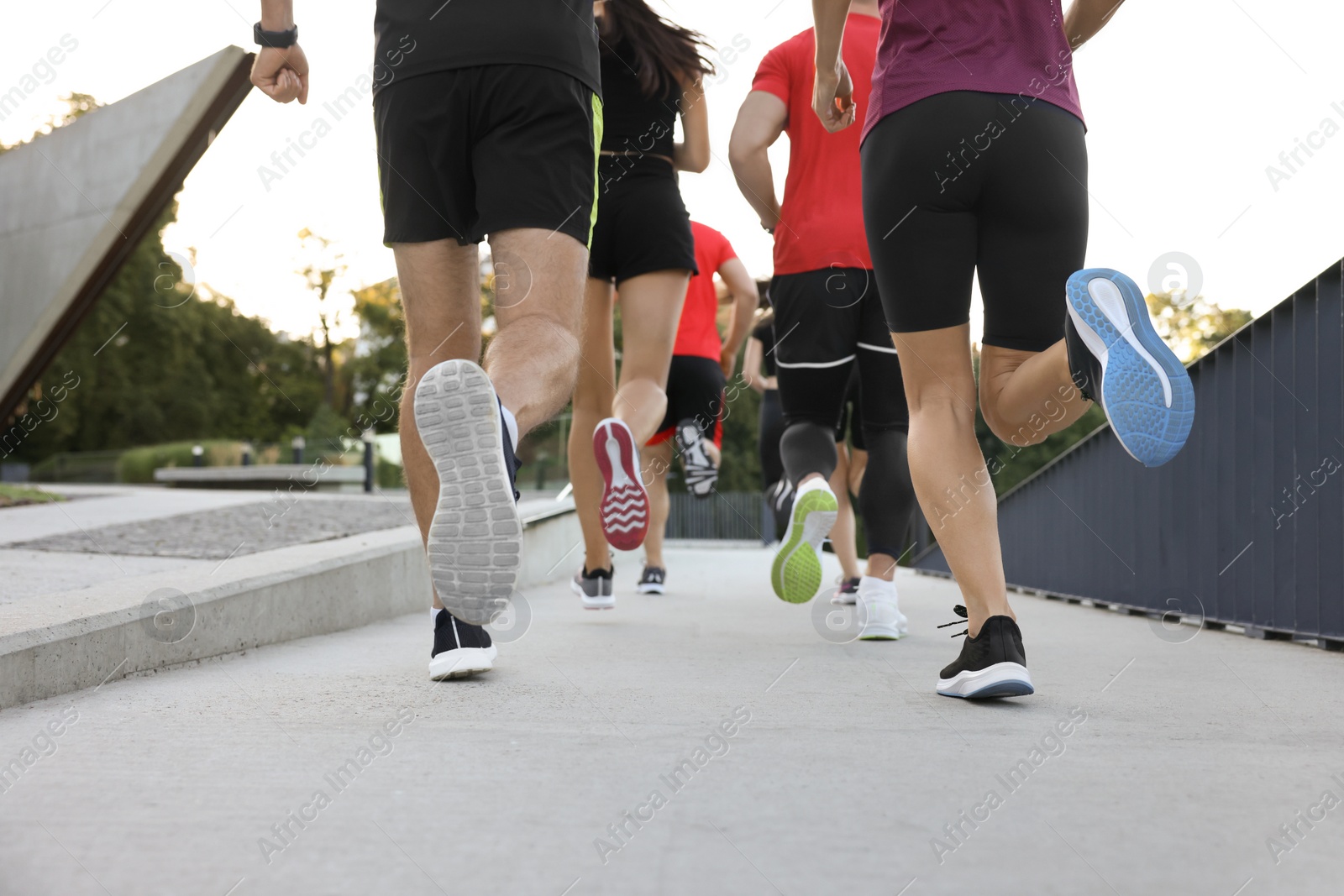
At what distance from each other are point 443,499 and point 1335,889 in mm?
1401

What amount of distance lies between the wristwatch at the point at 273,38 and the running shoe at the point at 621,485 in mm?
1481

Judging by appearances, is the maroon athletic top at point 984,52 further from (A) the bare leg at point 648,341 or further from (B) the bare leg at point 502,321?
(A) the bare leg at point 648,341

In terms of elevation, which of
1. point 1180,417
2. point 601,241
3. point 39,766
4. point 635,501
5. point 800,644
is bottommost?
point 800,644

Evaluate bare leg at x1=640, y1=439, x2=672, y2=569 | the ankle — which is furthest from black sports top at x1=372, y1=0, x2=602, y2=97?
bare leg at x1=640, y1=439, x2=672, y2=569

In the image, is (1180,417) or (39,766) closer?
(39,766)

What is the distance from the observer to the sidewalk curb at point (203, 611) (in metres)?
2.22

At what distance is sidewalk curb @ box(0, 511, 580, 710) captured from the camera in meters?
2.22

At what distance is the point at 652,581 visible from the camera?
6078mm

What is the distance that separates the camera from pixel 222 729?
1.88 metres

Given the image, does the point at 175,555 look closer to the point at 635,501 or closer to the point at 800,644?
the point at 635,501

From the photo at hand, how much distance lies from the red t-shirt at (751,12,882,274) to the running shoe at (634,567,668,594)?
2.47 meters

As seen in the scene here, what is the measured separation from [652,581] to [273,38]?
3967 mm

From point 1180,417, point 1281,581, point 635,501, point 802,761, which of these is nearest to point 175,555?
point 635,501

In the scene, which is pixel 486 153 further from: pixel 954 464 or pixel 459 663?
pixel 954 464
